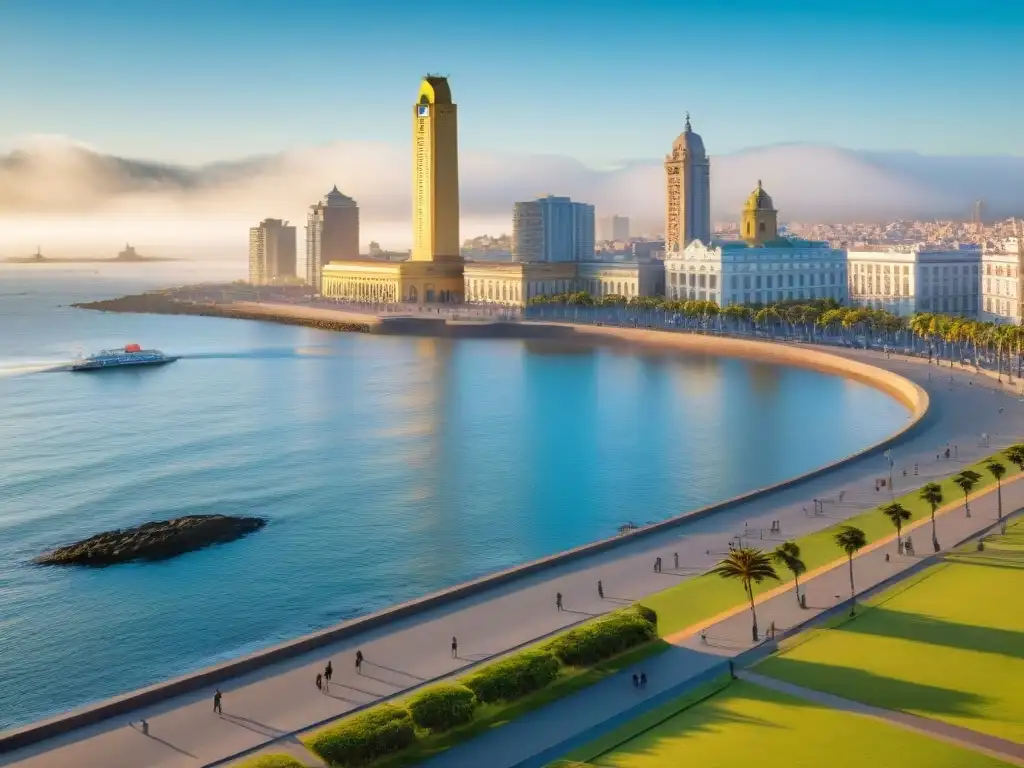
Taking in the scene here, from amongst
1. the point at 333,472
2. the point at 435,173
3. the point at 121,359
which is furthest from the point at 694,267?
the point at 333,472

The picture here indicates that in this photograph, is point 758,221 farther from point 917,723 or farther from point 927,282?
point 917,723

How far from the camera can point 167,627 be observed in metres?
34.5

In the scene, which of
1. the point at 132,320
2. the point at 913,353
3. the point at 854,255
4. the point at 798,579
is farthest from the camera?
the point at 132,320

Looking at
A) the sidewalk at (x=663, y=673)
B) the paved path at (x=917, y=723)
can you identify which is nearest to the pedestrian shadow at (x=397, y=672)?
the sidewalk at (x=663, y=673)

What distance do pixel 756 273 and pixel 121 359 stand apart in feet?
210

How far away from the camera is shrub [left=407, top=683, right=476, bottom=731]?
23406 millimetres

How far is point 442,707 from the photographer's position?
23.5 metres

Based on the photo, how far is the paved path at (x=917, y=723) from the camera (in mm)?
22188

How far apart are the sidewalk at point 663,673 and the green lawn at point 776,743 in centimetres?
114

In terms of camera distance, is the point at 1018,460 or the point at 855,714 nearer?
the point at 855,714

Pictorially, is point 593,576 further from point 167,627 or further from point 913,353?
point 913,353

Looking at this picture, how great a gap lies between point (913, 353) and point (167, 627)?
71.4 metres

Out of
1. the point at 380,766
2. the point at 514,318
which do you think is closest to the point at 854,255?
the point at 514,318

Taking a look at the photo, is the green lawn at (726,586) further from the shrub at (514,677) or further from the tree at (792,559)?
the shrub at (514,677)
